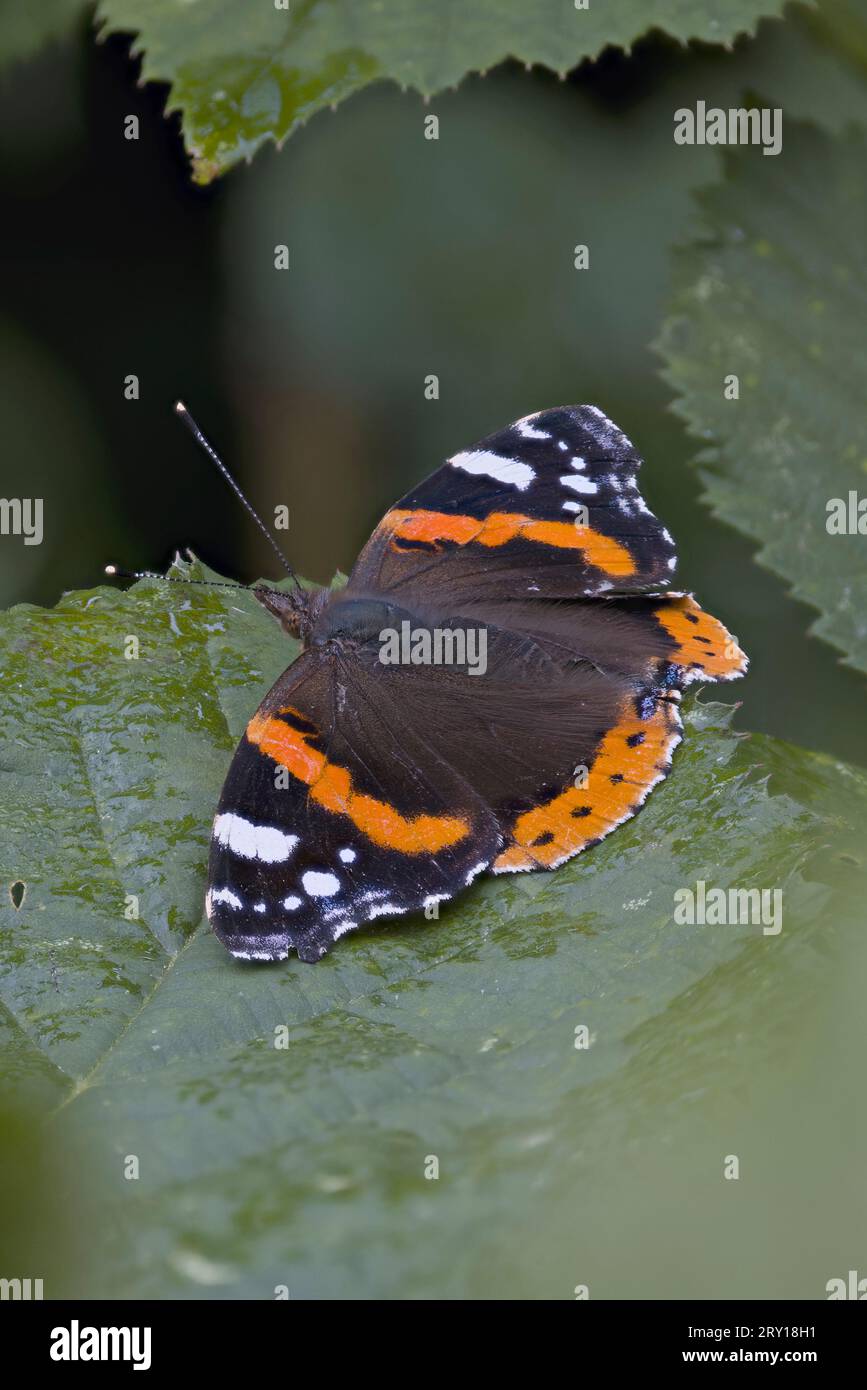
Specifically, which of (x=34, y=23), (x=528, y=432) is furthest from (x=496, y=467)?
(x=34, y=23)

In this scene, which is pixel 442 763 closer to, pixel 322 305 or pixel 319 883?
pixel 319 883

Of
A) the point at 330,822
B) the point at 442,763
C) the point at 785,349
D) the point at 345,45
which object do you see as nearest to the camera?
the point at 330,822

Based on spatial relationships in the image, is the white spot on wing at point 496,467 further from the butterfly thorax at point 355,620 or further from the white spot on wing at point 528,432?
the butterfly thorax at point 355,620

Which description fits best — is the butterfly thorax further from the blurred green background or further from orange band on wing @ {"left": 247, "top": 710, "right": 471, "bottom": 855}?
the blurred green background

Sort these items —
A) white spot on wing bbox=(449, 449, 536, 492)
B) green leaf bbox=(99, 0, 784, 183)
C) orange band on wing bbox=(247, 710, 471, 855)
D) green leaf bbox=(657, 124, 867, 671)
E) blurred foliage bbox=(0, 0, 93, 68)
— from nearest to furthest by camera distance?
1. orange band on wing bbox=(247, 710, 471, 855)
2. green leaf bbox=(99, 0, 784, 183)
3. white spot on wing bbox=(449, 449, 536, 492)
4. green leaf bbox=(657, 124, 867, 671)
5. blurred foliage bbox=(0, 0, 93, 68)

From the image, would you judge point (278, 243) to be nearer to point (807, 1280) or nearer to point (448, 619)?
point (448, 619)

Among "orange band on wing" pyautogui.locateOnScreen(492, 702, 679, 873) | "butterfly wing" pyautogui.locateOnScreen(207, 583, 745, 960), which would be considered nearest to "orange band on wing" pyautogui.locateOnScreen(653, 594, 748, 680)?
"butterfly wing" pyautogui.locateOnScreen(207, 583, 745, 960)

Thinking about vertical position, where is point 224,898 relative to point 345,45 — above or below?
below
